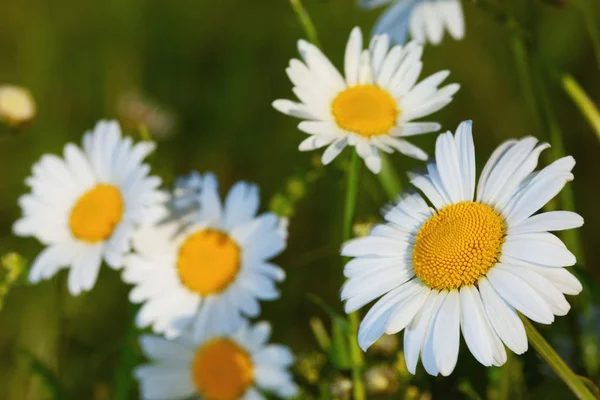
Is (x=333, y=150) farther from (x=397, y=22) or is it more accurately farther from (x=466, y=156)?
(x=397, y=22)

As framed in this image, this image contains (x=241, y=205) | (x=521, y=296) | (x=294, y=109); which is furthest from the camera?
(x=241, y=205)

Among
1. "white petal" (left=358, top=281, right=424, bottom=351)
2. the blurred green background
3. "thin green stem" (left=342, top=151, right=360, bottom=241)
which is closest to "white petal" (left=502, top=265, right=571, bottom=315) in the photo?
"white petal" (left=358, top=281, right=424, bottom=351)

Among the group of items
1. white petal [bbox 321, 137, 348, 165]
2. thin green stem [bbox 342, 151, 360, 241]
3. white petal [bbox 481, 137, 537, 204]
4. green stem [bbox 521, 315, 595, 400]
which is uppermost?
white petal [bbox 321, 137, 348, 165]

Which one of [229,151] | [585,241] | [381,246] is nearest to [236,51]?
[229,151]

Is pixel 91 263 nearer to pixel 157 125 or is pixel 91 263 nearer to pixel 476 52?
pixel 157 125

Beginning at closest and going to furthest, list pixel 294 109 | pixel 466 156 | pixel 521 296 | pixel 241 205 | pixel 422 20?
pixel 521 296 < pixel 466 156 < pixel 294 109 < pixel 241 205 < pixel 422 20

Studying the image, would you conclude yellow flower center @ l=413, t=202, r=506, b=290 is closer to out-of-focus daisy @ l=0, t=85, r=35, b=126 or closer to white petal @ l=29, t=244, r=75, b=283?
white petal @ l=29, t=244, r=75, b=283

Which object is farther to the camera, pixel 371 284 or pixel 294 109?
pixel 294 109

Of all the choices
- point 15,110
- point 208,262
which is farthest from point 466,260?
point 15,110
